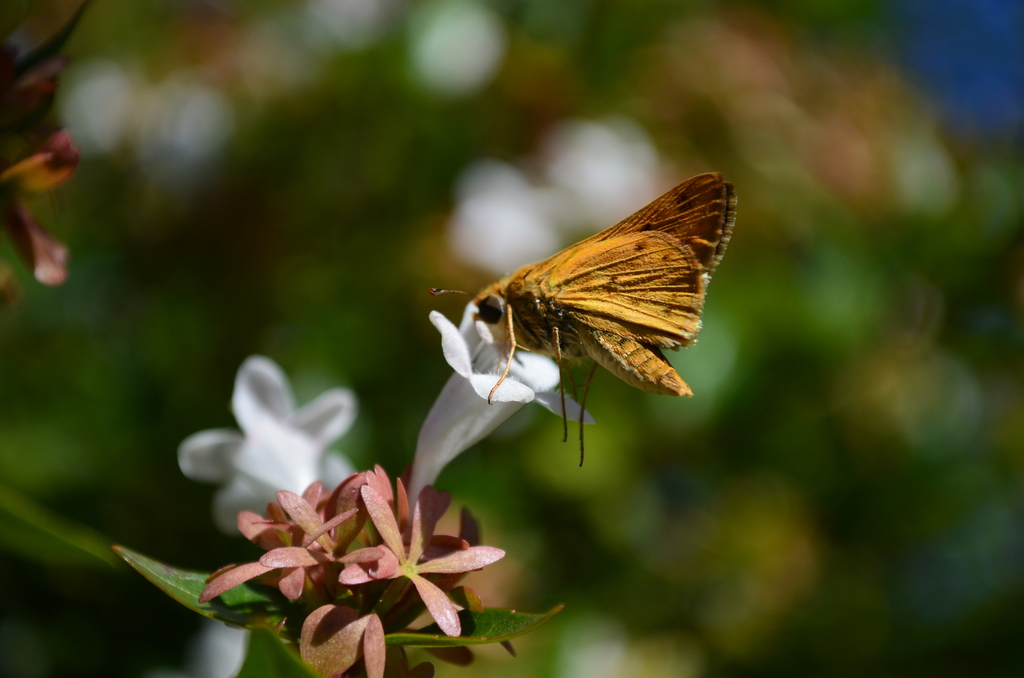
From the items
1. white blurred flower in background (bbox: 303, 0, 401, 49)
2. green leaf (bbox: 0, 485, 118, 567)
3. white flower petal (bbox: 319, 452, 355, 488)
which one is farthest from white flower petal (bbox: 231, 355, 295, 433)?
white blurred flower in background (bbox: 303, 0, 401, 49)

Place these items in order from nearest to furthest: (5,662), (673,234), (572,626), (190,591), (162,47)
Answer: (190,591) → (673,234) → (5,662) → (572,626) → (162,47)

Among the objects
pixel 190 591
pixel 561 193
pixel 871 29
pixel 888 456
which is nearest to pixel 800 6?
pixel 871 29

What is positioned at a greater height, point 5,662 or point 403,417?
point 403,417

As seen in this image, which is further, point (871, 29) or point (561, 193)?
point (871, 29)

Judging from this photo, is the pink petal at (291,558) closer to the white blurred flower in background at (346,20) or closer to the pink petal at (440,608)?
the pink petal at (440,608)

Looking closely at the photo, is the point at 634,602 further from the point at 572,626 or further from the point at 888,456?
the point at 888,456

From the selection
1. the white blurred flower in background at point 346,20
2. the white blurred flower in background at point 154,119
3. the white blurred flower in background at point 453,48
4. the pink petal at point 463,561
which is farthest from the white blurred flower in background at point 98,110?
the pink petal at point 463,561

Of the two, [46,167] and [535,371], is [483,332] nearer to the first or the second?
[535,371]

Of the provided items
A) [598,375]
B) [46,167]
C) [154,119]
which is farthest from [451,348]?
[154,119]
